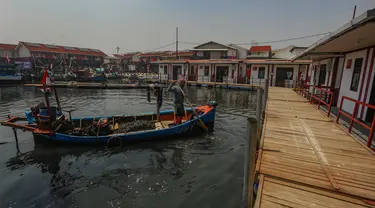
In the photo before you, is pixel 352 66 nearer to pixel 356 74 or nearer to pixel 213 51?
pixel 356 74

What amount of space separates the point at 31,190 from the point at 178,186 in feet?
13.5

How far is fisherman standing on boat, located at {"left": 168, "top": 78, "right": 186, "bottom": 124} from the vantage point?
8.72m

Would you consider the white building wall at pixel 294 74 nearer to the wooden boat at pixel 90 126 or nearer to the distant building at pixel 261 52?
the distant building at pixel 261 52

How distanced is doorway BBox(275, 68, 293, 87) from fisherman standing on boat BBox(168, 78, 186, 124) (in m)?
21.7

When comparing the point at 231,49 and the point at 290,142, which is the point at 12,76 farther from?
the point at 290,142

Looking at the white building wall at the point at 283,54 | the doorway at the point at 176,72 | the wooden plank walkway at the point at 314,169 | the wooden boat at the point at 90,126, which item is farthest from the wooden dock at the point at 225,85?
the white building wall at the point at 283,54

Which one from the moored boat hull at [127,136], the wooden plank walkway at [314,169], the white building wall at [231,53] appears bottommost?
the moored boat hull at [127,136]

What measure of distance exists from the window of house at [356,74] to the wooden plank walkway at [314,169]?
4202 millimetres

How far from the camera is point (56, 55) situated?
48.8 metres

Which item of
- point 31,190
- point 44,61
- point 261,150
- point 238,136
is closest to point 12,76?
point 44,61

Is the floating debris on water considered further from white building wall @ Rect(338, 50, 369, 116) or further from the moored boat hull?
white building wall @ Rect(338, 50, 369, 116)

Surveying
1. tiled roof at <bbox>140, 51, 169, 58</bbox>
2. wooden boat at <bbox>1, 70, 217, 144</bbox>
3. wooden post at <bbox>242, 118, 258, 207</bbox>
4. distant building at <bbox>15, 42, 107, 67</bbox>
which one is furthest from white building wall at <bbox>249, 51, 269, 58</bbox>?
wooden post at <bbox>242, 118, 258, 207</bbox>

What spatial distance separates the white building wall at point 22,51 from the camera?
4558cm

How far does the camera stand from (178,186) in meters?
5.70
